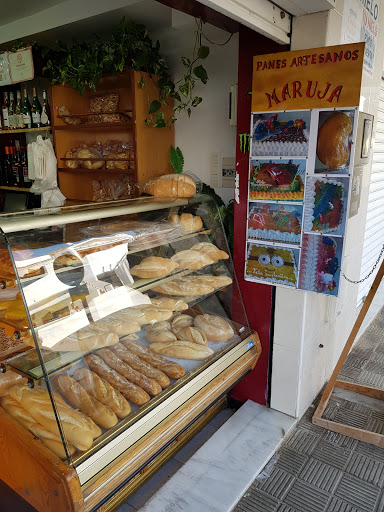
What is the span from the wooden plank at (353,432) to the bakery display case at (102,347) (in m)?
0.81

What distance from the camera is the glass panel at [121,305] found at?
4.85ft

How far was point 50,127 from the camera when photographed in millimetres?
3852

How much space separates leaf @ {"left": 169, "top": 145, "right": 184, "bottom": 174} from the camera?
325cm

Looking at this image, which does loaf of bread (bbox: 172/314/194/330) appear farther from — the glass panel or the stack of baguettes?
the stack of baguettes

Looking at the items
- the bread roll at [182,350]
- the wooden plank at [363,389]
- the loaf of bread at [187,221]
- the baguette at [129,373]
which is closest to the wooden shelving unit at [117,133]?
the loaf of bread at [187,221]

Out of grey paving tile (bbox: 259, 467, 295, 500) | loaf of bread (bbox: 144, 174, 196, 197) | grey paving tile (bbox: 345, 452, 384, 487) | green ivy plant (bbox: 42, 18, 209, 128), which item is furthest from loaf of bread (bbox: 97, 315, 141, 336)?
green ivy plant (bbox: 42, 18, 209, 128)

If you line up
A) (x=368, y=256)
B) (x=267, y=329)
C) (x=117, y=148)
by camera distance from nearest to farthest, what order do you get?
(x=267, y=329) → (x=117, y=148) → (x=368, y=256)

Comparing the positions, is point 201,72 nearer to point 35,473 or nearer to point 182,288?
point 182,288

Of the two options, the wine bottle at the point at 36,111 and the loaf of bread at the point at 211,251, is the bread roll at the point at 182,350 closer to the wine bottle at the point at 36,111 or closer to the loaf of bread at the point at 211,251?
the loaf of bread at the point at 211,251

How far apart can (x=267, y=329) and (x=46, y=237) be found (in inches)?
59.5

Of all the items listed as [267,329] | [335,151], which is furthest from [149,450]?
[335,151]

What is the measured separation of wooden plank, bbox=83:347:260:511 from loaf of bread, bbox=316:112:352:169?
1.19 meters

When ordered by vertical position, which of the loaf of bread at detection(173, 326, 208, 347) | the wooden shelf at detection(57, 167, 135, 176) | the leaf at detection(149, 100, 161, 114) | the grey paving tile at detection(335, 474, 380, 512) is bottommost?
the grey paving tile at detection(335, 474, 380, 512)

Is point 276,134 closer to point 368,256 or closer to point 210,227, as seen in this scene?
point 210,227
